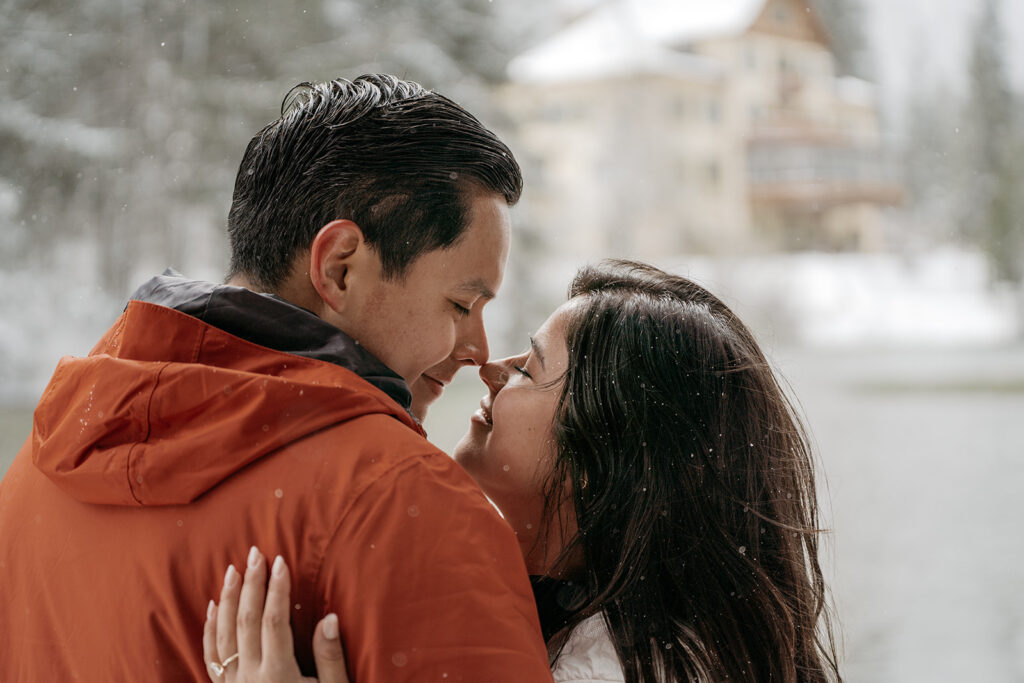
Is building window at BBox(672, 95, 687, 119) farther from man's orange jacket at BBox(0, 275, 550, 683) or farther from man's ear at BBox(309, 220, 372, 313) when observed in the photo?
man's orange jacket at BBox(0, 275, 550, 683)

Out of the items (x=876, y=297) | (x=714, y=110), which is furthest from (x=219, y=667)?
(x=714, y=110)

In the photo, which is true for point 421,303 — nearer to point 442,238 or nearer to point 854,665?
point 442,238

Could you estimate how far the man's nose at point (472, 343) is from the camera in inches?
45.4

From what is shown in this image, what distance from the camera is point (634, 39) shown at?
14.2 feet

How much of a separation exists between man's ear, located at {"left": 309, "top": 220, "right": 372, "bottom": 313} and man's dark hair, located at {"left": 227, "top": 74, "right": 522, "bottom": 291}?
2 centimetres

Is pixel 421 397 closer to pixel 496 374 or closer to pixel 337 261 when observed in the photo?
pixel 496 374

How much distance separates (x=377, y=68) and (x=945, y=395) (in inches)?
115

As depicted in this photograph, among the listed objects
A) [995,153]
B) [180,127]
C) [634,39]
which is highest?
[634,39]

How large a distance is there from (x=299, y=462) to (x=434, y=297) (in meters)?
0.29

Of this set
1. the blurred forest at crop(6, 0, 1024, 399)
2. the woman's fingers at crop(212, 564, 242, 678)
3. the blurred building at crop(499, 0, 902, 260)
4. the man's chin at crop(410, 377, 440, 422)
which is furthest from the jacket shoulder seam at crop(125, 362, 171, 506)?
the blurred building at crop(499, 0, 902, 260)

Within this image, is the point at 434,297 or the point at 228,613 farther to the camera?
the point at 434,297

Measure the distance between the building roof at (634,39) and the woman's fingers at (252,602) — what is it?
12.7 feet

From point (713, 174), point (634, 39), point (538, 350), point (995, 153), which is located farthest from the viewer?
point (713, 174)

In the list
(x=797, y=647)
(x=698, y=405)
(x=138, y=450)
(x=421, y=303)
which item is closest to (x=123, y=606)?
(x=138, y=450)
